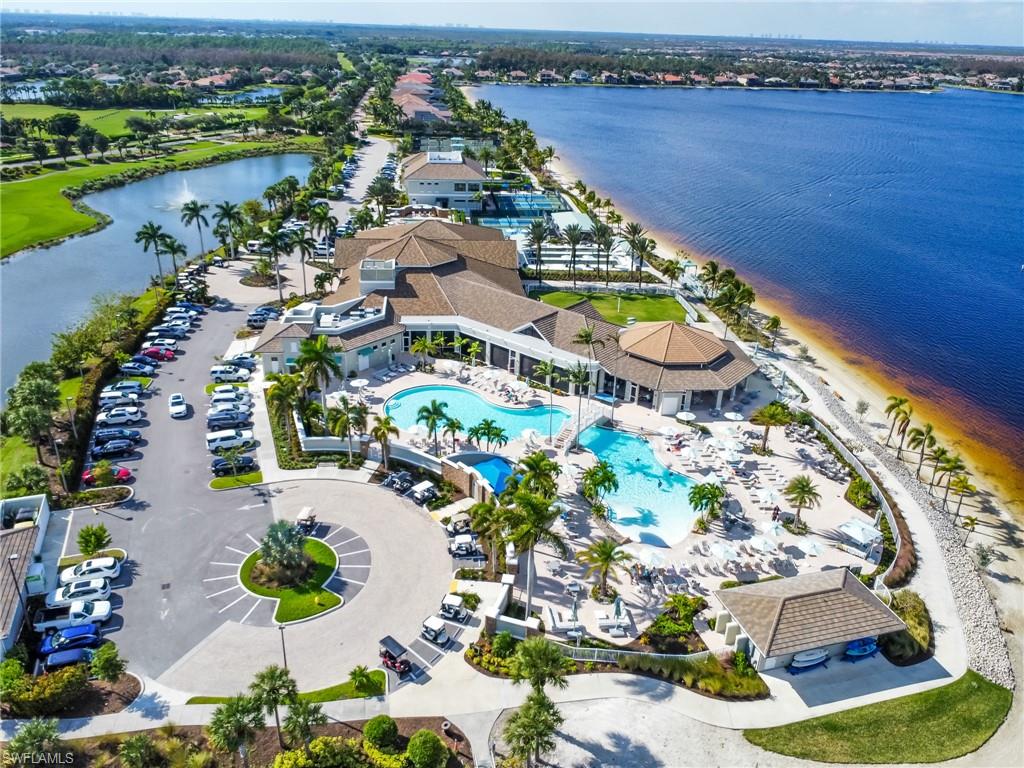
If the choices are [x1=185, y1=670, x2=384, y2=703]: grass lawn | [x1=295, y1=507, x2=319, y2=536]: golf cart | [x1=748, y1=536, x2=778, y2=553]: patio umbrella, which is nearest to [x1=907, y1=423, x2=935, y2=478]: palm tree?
[x1=748, y1=536, x2=778, y2=553]: patio umbrella

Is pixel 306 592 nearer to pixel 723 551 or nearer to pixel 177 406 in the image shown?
pixel 723 551

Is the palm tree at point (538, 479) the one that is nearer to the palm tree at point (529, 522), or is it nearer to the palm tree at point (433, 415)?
the palm tree at point (529, 522)

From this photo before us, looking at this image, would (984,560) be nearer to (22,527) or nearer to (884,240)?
(22,527)

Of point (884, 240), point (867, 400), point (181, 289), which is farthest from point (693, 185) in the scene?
point (181, 289)

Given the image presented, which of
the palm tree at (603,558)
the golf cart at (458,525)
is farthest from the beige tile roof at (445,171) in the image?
the palm tree at (603,558)

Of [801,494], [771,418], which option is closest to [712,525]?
[801,494]
